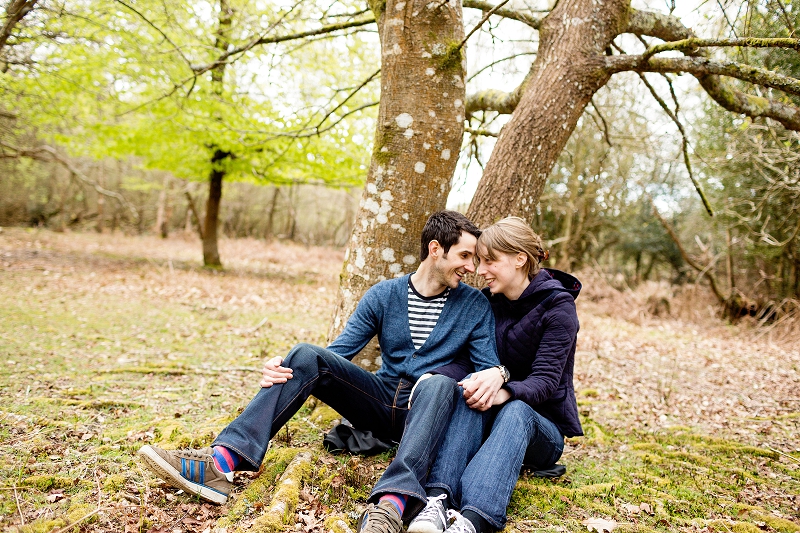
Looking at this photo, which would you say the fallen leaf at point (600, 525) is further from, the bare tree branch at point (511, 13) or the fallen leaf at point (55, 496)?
the bare tree branch at point (511, 13)

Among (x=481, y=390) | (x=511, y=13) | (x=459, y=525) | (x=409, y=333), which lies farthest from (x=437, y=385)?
(x=511, y=13)

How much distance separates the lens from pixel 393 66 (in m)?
3.80

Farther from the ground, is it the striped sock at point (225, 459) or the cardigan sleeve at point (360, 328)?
the cardigan sleeve at point (360, 328)

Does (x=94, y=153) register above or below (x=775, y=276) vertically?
above

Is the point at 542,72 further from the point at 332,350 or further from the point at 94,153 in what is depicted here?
the point at 94,153

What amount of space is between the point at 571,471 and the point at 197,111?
35.7 feet

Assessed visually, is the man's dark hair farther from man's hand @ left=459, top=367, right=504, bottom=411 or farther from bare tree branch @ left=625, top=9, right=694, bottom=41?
bare tree branch @ left=625, top=9, right=694, bottom=41

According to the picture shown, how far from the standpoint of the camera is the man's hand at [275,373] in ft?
8.78

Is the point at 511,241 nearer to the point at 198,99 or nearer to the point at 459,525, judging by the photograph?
the point at 459,525

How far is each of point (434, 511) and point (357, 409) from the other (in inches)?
32.4

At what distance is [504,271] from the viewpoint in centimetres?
312

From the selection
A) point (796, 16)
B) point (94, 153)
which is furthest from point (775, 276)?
point (94, 153)

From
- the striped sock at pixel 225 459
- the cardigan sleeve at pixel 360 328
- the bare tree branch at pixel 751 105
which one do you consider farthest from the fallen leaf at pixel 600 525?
the bare tree branch at pixel 751 105

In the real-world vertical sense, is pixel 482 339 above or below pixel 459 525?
above
